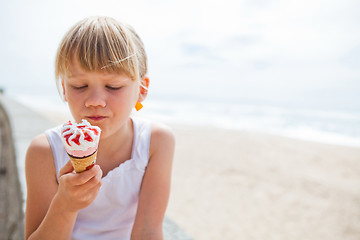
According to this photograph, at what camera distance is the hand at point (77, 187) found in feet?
3.97

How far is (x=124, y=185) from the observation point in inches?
66.7

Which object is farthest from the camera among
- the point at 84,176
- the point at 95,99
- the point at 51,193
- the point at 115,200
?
the point at 115,200

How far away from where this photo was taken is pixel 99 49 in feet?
4.59

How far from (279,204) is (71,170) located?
17.1ft

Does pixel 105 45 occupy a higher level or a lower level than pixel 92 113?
higher

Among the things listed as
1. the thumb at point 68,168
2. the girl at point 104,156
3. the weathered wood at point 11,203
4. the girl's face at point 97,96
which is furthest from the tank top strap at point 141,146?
the weathered wood at point 11,203

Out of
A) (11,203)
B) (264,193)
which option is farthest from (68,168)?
(264,193)

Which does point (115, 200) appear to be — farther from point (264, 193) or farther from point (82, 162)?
point (264, 193)

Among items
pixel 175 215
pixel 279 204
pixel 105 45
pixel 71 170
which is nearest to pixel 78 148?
pixel 71 170

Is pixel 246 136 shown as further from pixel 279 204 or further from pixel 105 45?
pixel 105 45

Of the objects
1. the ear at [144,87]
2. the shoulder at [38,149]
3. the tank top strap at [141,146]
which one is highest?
the ear at [144,87]

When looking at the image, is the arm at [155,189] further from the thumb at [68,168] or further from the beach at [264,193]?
the beach at [264,193]

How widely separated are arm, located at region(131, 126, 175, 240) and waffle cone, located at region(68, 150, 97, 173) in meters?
0.48

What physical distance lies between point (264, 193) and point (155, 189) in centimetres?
511
